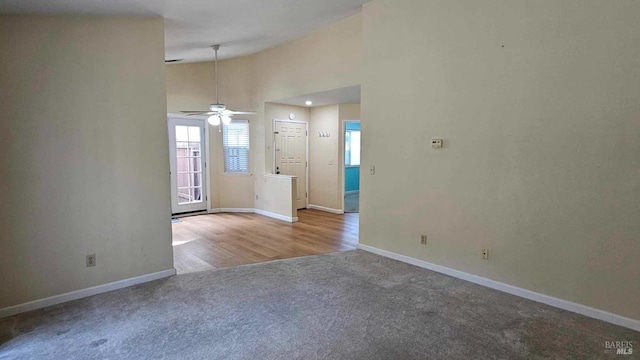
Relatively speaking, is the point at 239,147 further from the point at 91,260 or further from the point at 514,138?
the point at 514,138

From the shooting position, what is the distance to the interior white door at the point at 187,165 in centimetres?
747

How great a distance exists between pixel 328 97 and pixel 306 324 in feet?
15.2

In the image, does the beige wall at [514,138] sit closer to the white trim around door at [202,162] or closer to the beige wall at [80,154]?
the beige wall at [80,154]

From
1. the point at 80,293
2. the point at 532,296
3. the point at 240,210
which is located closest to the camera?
the point at 532,296

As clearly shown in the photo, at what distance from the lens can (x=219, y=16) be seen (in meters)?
4.19

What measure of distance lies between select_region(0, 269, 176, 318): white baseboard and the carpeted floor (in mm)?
89

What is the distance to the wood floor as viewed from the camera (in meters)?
4.64

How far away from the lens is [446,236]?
3.89 meters

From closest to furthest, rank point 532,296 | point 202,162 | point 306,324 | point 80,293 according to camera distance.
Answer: point 306,324 < point 532,296 < point 80,293 < point 202,162

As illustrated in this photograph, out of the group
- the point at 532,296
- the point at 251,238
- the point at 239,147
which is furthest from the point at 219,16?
the point at 532,296

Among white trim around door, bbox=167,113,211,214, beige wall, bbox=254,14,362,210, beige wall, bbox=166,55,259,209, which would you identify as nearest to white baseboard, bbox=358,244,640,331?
beige wall, bbox=254,14,362,210

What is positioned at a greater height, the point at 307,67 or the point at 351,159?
the point at 307,67

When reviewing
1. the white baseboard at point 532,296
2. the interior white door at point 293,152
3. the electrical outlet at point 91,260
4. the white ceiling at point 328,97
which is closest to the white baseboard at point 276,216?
the interior white door at point 293,152

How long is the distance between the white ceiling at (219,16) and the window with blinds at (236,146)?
5.56ft
